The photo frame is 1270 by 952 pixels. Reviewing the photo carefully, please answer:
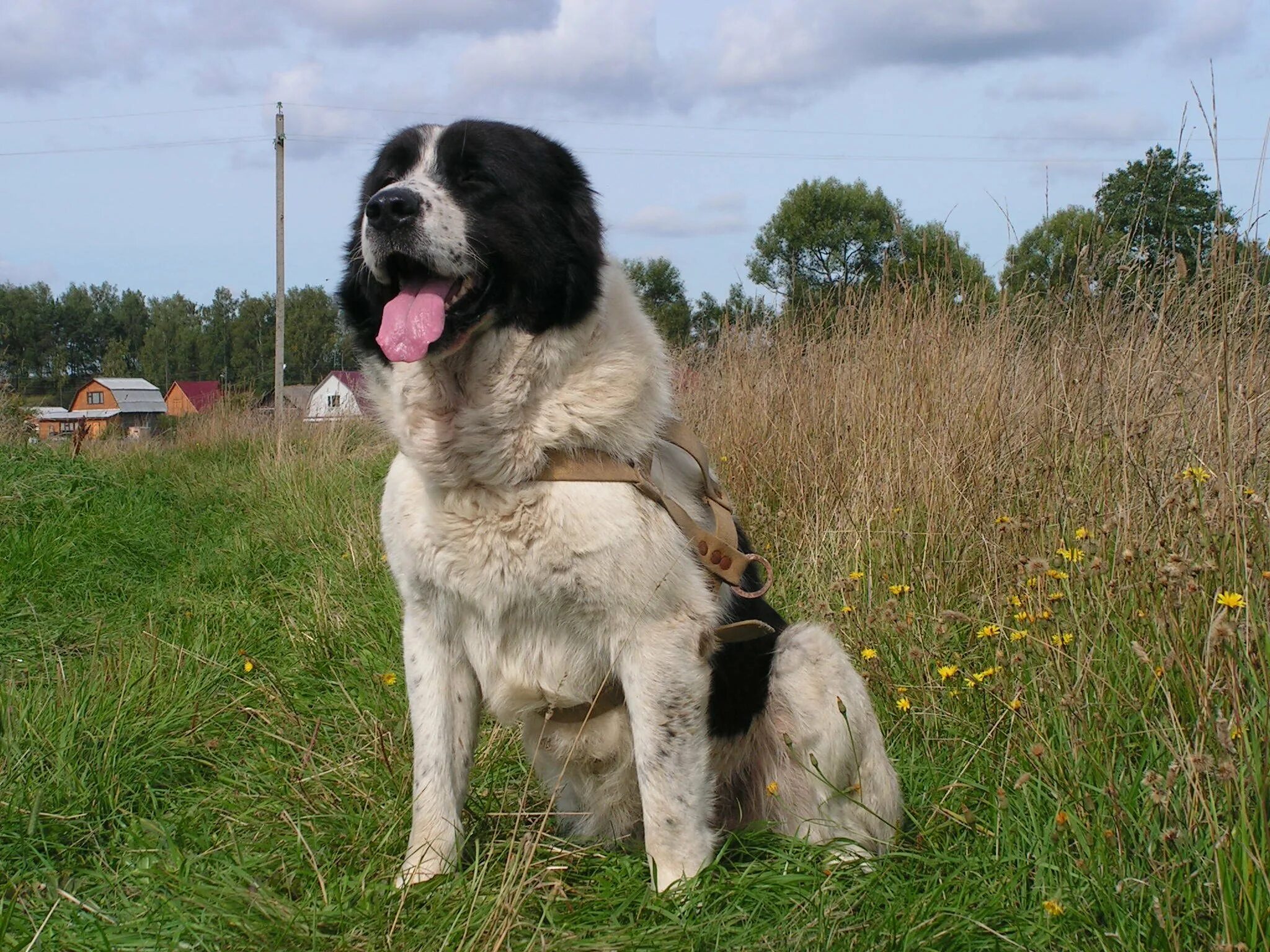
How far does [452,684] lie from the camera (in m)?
2.36

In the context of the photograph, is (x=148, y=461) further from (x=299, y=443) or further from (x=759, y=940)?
(x=759, y=940)

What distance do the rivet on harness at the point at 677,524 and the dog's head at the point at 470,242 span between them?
36cm

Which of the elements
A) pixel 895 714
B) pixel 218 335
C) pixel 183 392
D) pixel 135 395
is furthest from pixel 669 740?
pixel 218 335

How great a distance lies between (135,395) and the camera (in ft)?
181

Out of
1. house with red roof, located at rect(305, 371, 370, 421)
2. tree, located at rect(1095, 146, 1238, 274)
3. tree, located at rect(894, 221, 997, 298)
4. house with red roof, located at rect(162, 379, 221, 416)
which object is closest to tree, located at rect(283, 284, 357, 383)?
house with red roof, located at rect(162, 379, 221, 416)

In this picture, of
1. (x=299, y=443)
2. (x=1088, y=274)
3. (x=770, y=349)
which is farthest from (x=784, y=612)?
(x=299, y=443)

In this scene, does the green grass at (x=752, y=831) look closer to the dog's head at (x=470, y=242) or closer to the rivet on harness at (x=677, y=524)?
the rivet on harness at (x=677, y=524)

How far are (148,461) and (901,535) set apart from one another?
890 centimetres

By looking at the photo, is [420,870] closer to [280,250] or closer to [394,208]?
[394,208]

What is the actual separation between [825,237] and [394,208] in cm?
2665

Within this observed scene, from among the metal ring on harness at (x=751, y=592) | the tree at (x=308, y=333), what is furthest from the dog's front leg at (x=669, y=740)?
the tree at (x=308, y=333)

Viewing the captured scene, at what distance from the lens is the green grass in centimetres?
177

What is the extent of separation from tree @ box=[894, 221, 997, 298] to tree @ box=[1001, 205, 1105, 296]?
0.16 meters

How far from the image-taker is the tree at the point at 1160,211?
3.30 meters
